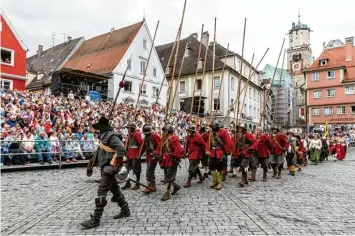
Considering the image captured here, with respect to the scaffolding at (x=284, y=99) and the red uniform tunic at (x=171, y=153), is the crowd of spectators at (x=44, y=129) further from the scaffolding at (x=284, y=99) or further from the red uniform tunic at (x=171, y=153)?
the scaffolding at (x=284, y=99)

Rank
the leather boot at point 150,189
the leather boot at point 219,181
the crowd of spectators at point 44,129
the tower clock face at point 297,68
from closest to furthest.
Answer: the leather boot at point 150,189 → the leather boot at point 219,181 → the crowd of spectators at point 44,129 → the tower clock face at point 297,68

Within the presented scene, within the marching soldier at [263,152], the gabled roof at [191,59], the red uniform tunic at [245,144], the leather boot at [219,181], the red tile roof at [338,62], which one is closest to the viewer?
the leather boot at [219,181]

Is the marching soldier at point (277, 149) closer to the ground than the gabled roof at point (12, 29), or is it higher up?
closer to the ground

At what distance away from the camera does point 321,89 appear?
48.4 m

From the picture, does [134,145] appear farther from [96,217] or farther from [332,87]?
[332,87]

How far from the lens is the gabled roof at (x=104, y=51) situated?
1398 inches

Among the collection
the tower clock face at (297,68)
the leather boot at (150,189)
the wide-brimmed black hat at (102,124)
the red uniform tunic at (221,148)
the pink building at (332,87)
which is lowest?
the leather boot at (150,189)

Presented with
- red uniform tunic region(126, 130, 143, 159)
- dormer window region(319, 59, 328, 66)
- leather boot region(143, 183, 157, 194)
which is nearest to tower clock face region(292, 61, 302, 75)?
dormer window region(319, 59, 328, 66)

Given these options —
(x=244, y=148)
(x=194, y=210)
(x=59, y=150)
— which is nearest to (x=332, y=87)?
(x=244, y=148)

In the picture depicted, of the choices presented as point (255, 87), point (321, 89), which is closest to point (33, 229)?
point (255, 87)

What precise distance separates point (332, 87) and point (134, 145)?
45.1m

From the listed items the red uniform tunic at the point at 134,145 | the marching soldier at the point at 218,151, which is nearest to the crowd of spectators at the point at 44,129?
the red uniform tunic at the point at 134,145

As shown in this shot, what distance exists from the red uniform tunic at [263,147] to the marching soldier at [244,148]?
837 millimetres

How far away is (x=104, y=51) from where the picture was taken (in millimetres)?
38000
